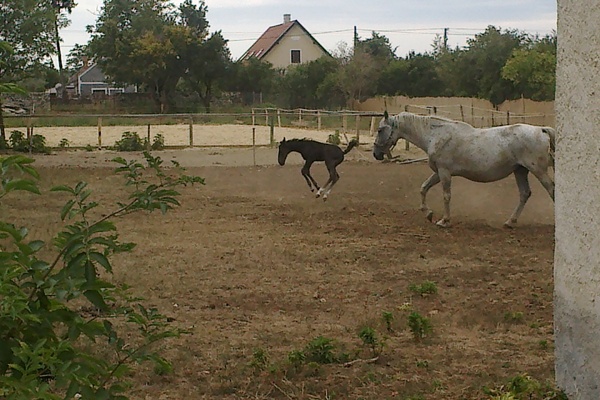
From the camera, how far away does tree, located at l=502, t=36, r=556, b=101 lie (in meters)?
30.3

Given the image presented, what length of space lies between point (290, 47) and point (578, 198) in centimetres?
6054

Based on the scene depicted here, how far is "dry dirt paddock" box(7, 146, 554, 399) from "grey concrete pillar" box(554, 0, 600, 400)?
73cm

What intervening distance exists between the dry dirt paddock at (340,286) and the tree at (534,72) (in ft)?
55.2

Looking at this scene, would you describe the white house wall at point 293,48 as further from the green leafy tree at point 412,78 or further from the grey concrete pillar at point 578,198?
the grey concrete pillar at point 578,198

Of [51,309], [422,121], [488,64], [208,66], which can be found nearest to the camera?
[51,309]

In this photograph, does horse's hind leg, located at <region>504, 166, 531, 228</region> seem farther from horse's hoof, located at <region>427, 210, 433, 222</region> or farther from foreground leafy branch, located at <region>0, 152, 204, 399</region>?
foreground leafy branch, located at <region>0, 152, 204, 399</region>

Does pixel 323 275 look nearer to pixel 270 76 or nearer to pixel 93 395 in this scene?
pixel 93 395

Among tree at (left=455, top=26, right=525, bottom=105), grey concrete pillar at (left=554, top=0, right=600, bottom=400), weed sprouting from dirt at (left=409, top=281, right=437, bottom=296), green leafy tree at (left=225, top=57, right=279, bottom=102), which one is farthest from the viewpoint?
green leafy tree at (left=225, top=57, right=279, bottom=102)

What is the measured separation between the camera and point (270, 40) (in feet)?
211

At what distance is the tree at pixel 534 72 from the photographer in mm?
30297

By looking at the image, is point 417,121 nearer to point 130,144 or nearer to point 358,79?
point 130,144

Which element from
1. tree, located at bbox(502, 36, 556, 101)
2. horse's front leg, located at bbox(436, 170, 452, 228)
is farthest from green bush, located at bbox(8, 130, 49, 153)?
tree, located at bbox(502, 36, 556, 101)

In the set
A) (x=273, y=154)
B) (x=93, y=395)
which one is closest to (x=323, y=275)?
(x=93, y=395)

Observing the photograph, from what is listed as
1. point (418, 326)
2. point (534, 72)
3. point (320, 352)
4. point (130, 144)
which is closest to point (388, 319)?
point (418, 326)
